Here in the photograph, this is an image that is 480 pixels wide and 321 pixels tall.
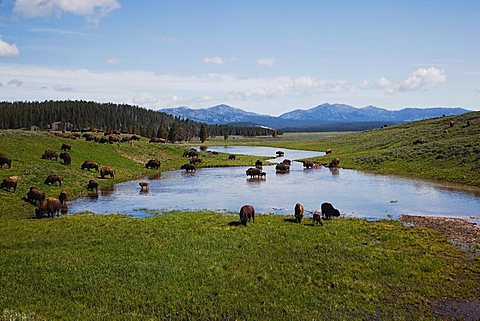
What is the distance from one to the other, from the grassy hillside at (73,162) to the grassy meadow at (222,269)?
19.8 ft

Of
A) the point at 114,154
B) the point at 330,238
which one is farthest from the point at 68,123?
the point at 330,238

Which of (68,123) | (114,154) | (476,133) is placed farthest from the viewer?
(68,123)

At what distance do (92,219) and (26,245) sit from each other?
6.71 meters

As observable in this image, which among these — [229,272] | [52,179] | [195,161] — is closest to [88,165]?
[52,179]

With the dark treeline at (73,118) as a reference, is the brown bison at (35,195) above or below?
below

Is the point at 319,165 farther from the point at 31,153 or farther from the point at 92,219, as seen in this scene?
the point at 92,219

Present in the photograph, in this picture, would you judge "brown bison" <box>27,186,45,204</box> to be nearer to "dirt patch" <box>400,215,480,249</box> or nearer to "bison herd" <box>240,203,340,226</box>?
"bison herd" <box>240,203,340,226</box>

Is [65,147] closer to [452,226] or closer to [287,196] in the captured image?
[287,196]

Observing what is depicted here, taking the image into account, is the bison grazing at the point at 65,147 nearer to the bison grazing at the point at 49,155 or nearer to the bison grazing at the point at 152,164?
the bison grazing at the point at 49,155

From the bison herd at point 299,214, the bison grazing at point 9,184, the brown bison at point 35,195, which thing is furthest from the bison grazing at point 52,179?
the bison herd at point 299,214

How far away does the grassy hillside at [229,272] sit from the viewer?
45.0ft

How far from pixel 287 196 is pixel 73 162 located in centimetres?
2870

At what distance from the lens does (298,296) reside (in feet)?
47.9

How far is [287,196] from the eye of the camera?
3897 cm
